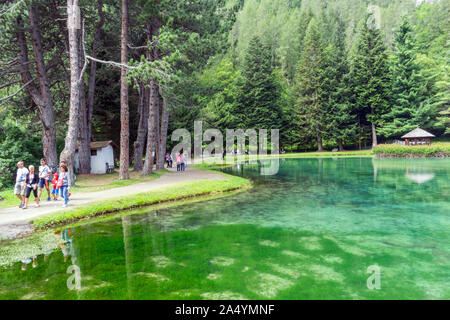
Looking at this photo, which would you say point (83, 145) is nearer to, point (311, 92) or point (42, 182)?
point (42, 182)

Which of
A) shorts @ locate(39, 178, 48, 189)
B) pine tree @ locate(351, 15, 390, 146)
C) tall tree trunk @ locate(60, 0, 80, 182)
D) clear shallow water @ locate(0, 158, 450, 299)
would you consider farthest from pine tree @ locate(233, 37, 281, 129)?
shorts @ locate(39, 178, 48, 189)

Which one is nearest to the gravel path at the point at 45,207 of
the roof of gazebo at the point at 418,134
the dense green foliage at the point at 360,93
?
the dense green foliage at the point at 360,93

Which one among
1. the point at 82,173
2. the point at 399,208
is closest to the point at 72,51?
the point at 82,173

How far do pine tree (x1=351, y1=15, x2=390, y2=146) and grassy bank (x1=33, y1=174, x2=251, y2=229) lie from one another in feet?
132

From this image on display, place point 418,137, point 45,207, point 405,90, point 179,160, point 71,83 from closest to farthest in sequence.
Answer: point 45,207, point 71,83, point 179,160, point 418,137, point 405,90

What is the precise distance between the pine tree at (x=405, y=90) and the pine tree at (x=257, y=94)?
61.8 feet

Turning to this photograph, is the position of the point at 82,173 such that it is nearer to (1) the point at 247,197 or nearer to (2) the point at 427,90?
(1) the point at 247,197

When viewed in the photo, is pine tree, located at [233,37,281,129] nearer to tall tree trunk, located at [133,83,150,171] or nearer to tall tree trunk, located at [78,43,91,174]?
tall tree trunk, located at [133,83,150,171]

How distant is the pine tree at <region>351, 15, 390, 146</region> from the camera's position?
5078cm

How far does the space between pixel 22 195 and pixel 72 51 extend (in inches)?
330

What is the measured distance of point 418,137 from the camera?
43844 millimetres

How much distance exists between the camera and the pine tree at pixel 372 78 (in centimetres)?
5078

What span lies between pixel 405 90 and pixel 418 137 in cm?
1027

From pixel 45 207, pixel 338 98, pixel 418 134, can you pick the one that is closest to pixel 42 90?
pixel 45 207
